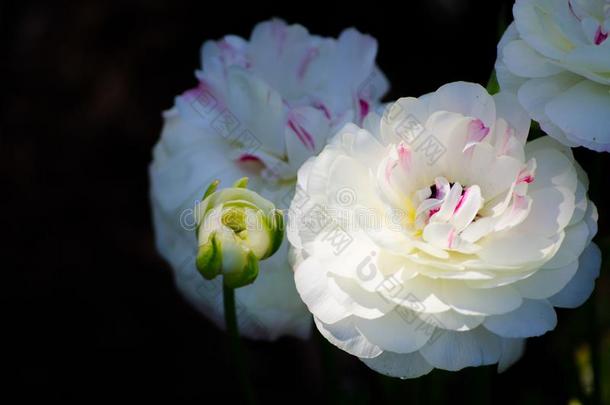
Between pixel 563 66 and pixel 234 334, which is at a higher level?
pixel 563 66

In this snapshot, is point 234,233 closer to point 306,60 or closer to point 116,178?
point 306,60

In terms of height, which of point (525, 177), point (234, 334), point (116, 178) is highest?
point (525, 177)

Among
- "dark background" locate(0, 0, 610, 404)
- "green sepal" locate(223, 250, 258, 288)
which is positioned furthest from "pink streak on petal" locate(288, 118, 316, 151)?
"dark background" locate(0, 0, 610, 404)

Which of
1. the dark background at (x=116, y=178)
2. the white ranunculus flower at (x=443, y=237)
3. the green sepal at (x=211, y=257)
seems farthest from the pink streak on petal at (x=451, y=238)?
the dark background at (x=116, y=178)

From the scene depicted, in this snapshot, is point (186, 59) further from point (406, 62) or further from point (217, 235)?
point (217, 235)

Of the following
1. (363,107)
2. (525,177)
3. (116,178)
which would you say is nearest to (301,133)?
(363,107)

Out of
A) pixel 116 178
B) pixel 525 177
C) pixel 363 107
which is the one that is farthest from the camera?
pixel 116 178

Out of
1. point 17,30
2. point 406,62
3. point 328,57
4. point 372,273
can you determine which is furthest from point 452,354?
point 17,30

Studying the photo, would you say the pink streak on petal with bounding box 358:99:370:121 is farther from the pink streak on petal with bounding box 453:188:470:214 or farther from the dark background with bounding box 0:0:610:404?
the dark background with bounding box 0:0:610:404
